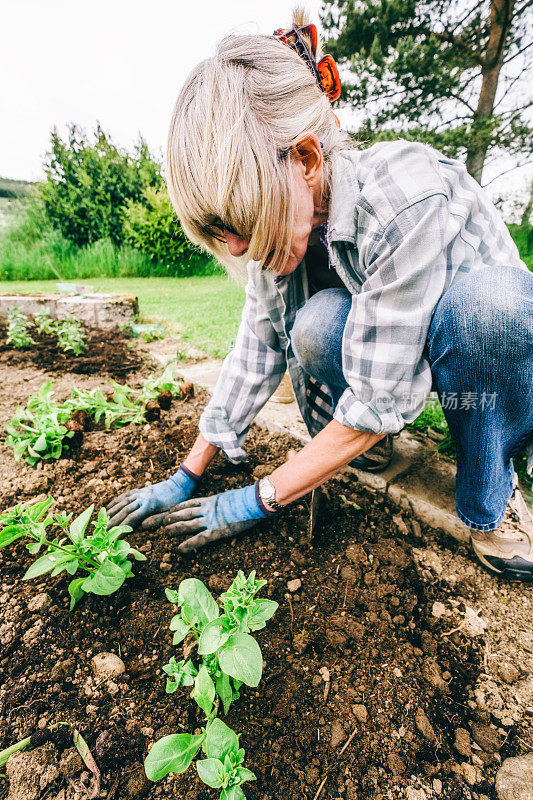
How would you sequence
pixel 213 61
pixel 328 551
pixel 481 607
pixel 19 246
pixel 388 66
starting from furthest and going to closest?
pixel 19 246
pixel 388 66
pixel 328 551
pixel 481 607
pixel 213 61

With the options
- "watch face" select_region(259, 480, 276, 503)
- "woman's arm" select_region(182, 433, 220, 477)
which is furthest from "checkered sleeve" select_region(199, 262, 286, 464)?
"watch face" select_region(259, 480, 276, 503)

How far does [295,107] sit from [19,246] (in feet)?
31.2

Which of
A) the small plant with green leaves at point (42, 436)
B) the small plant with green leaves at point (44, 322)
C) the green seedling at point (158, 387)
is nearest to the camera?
the small plant with green leaves at point (42, 436)

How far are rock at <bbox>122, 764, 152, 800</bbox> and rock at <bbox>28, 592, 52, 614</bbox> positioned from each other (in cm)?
46

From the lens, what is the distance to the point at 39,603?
1.13 meters

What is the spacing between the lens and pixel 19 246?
858cm

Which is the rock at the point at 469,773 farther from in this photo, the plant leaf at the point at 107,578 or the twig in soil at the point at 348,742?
the plant leaf at the point at 107,578

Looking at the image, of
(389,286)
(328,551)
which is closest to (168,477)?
(328,551)

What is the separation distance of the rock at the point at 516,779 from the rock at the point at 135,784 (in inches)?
28.2

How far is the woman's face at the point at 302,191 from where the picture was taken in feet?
Answer: 3.40

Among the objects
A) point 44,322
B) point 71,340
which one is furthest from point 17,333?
point 71,340

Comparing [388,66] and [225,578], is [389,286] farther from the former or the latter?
[388,66]

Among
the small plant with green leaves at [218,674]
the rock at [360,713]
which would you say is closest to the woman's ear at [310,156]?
the small plant with green leaves at [218,674]

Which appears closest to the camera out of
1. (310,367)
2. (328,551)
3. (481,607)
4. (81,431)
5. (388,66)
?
(481,607)
